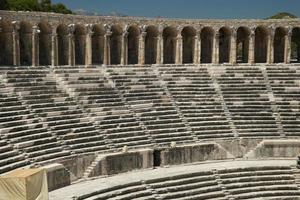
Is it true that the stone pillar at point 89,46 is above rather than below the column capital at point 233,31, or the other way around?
below

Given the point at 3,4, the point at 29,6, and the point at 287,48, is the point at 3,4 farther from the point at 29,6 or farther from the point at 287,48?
the point at 287,48

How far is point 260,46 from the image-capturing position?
36.2m

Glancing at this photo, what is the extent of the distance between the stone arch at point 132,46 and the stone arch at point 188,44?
3354mm

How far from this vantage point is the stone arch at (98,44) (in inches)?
1265

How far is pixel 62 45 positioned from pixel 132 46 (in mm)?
5304

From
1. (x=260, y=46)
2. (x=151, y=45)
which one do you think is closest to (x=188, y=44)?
(x=151, y=45)

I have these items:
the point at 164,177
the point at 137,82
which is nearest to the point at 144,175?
the point at 164,177

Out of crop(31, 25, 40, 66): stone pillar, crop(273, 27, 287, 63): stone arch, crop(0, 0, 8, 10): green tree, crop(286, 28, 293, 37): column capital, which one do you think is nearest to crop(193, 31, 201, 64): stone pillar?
crop(273, 27, 287, 63): stone arch

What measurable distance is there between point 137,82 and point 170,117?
356 centimetres

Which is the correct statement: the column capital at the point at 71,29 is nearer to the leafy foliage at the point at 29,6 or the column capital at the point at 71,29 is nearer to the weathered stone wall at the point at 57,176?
the leafy foliage at the point at 29,6

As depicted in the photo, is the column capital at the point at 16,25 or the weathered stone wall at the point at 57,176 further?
the column capital at the point at 16,25

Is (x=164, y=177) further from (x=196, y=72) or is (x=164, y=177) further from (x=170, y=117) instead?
(x=196, y=72)

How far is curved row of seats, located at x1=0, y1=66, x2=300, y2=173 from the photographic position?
22.5 meters

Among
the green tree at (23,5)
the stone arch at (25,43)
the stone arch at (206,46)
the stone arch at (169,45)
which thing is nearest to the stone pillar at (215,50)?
the stone arch at (206,46)
